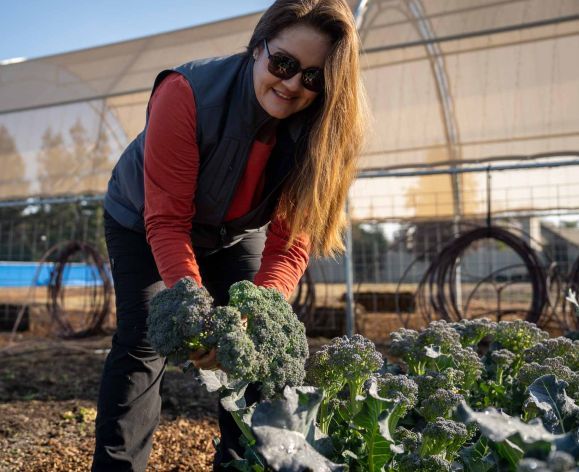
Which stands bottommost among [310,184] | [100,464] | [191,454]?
[191,454]

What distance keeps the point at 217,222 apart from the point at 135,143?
0.48 m

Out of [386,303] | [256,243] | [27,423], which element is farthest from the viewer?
[386,303]

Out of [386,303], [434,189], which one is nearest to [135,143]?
[434,189]

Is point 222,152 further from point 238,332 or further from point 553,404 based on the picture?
point 553,404

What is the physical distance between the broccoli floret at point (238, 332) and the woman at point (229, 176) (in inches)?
10.1

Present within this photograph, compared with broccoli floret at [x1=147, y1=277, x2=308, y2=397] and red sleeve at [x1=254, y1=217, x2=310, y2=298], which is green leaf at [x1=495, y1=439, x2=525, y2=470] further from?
red sleeve at [x1=254, y1=217, x2=310, y2=298]

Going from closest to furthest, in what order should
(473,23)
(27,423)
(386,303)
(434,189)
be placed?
(27,423)
(473,23)
(434,189)
(386,303)

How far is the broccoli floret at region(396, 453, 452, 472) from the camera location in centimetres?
144

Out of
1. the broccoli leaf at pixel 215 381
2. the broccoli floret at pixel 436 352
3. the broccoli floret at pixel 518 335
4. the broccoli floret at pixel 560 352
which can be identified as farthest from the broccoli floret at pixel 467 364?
the broccoli leaf at pixel 215 381

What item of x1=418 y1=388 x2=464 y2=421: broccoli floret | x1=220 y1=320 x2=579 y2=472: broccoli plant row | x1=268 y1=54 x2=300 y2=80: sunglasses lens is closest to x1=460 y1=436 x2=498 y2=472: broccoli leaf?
x1=220 y1=320 x2=579 y2=472: broccoli plant row

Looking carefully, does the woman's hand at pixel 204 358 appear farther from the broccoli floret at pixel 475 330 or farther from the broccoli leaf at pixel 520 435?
the broccoli floret at pixel 475 330

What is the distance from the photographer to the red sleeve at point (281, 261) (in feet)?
6.68

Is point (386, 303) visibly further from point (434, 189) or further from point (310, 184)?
point (310, 184)

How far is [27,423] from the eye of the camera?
11.6 feet
